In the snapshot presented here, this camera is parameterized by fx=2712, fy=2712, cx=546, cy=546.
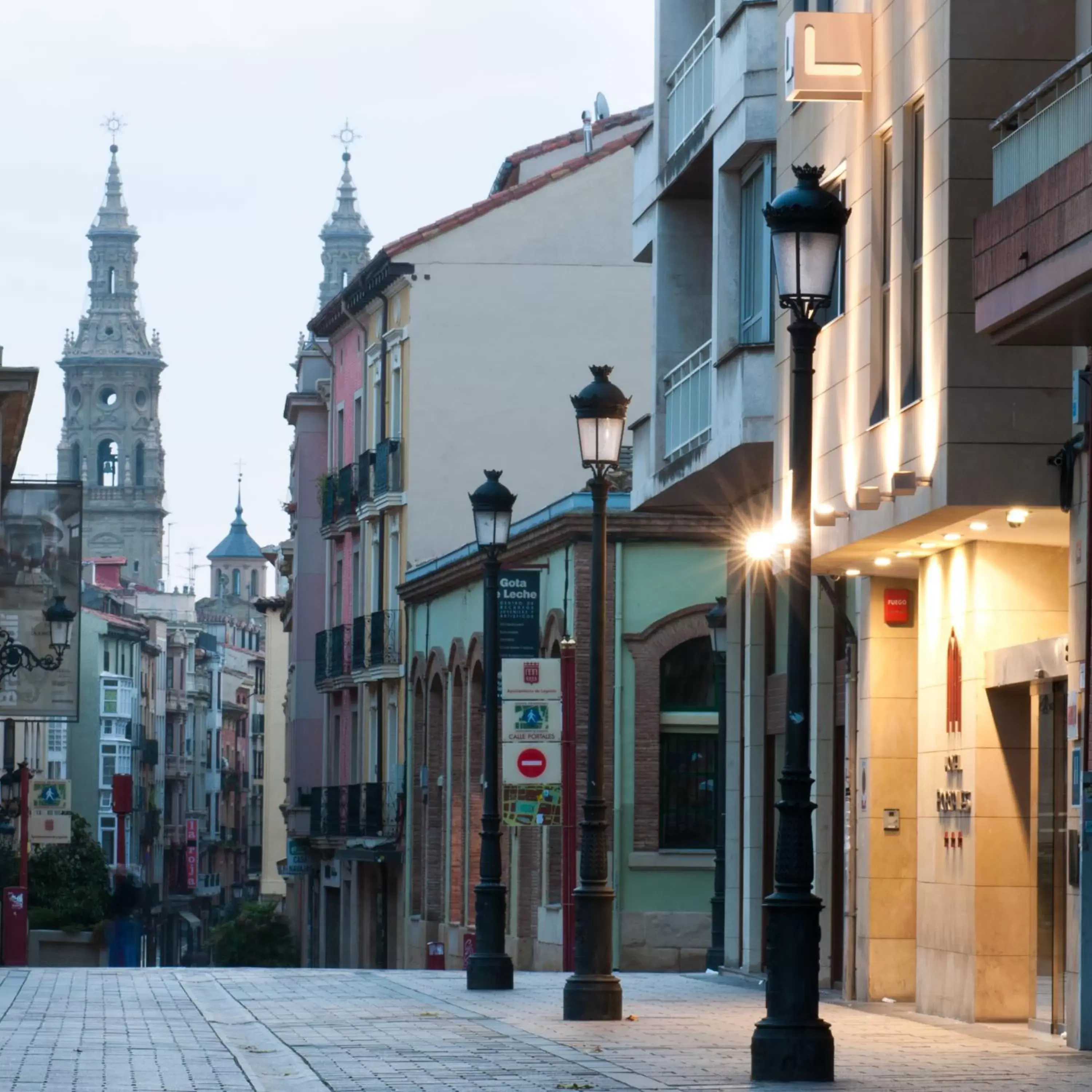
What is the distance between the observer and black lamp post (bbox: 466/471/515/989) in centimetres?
2489

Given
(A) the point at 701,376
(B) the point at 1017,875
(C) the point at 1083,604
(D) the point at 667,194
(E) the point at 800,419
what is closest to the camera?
(E) the point at 800,419

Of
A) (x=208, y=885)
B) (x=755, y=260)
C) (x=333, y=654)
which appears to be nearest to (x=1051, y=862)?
(x=755, y=260)

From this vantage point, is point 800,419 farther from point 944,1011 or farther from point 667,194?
point 667,194

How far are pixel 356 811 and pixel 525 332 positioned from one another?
455 inches

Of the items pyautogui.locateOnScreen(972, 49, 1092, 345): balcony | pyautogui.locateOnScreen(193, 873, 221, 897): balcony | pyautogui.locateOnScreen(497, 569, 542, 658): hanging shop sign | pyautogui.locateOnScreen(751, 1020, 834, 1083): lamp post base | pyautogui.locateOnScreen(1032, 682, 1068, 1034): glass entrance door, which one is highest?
pyautogui.locateOnScreen(972, 49, 1092, 345): balcony

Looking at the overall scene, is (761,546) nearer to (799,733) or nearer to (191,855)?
(799,733)

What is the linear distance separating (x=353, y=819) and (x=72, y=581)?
54.5 ft

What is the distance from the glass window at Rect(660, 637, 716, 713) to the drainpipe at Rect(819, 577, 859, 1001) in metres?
13.6

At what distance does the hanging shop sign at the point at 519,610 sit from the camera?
1320 inches

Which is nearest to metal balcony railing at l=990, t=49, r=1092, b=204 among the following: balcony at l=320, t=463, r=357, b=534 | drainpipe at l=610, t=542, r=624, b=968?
drainpipe at l=610, t=542, r=624, b=968

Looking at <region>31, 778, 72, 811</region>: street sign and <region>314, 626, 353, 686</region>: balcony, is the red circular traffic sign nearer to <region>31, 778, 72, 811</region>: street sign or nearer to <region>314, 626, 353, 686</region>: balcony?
<region>314, 626, 353, 686</region>: balcony

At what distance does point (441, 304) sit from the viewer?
163 feet

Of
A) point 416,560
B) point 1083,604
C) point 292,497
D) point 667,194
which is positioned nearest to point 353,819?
point 416,560

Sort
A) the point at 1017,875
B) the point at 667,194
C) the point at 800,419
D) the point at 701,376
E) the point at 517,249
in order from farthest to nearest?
the point at 517,249 < the point at 667,194 < the point at 701,376 < the point at 1017,875 < the point at 800,419
